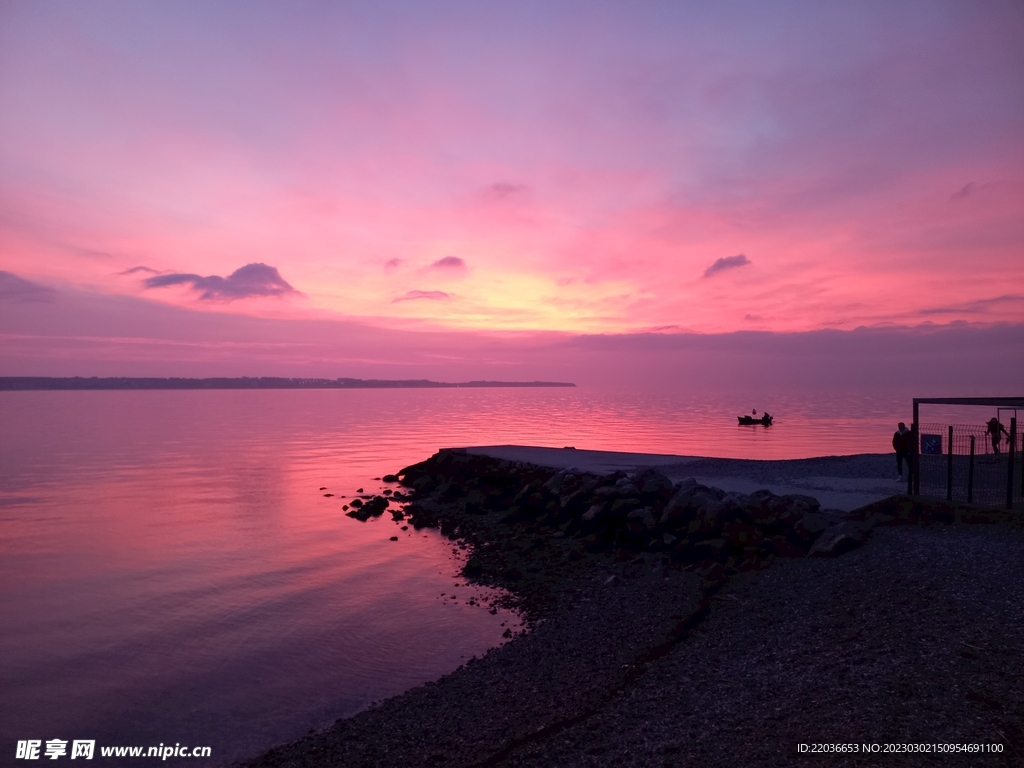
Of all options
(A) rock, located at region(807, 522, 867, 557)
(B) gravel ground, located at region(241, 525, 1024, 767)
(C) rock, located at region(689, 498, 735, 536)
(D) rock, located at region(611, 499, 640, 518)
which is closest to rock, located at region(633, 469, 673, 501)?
(D) rock, located at region(611, 499, 640, 518)

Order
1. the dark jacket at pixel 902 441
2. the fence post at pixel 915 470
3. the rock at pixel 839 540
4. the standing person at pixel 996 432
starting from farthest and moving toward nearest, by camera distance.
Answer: the dark jacket at pixel 902 441 → the standing person at pixel 996 432 → the fence post at pixel 915 470 → the rock at pixel 839 540

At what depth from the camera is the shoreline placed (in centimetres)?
737

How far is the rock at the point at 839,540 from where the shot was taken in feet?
45.2

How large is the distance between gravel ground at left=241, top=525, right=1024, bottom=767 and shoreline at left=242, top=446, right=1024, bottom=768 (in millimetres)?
36

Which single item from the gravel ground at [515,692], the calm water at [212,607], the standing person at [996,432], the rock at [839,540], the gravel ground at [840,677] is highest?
the standing person at [996,432]

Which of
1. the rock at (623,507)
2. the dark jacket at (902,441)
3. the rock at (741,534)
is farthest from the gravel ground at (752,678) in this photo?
the dark jacket at (902,441)

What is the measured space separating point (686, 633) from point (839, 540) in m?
4.88

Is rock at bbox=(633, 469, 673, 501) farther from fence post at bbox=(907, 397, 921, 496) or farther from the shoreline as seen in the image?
fence post at bbox=(907, 397, 921, 496)

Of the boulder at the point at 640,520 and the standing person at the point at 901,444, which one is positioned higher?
the standing person at the point at 901,444

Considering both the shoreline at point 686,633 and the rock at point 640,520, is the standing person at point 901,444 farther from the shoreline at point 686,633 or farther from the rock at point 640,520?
the rock at point 640,520

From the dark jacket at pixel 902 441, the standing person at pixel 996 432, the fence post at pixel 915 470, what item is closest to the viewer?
the fence post at pixel 915 470

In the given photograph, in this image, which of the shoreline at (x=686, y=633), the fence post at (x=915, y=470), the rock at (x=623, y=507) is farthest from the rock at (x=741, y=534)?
the fence post at (x=915, y=470)

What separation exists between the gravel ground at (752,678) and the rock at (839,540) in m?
0.40

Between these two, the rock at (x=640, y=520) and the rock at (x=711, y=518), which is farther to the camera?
the rock at (x=640, y=520)
